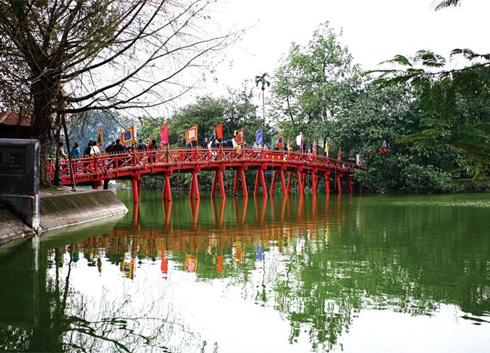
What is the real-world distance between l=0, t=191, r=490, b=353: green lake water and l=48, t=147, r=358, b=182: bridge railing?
8.92 metres

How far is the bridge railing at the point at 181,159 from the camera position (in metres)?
22.1

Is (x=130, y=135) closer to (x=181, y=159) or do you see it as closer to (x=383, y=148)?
(x=181, y=159)

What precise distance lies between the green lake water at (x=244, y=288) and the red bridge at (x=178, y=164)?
26.3ft

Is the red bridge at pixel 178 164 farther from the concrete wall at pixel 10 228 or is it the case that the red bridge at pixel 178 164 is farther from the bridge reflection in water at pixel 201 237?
the concrete wall at pixel 10 228

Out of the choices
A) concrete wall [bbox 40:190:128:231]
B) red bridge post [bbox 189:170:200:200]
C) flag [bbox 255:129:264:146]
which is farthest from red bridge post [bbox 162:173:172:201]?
concrete wall [bbox 40:190:128:231]

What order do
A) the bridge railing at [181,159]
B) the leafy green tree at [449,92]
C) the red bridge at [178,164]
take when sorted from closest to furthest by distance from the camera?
the leafy green tree at [449,92] → the bridge railing at [181,159] → the red bridge at [178,164]

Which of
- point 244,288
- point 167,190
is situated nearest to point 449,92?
point 244,288

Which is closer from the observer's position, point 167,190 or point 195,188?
point 167,190

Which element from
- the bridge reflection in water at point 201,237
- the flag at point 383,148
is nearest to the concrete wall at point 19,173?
the bridge reflection in water at point 201,237

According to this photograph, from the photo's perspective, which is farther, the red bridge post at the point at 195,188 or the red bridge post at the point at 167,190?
the red bridge post at the point at 195,188

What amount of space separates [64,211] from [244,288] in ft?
29.8

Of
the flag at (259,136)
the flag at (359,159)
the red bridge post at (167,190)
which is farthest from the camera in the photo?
the flag at (359,159)

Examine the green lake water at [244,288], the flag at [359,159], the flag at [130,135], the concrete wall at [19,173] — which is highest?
the flag at [130,135]

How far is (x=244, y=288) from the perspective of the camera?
7363 millimetres
